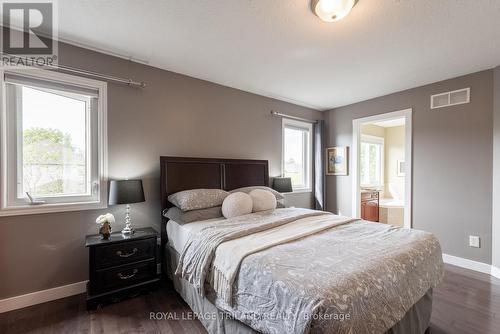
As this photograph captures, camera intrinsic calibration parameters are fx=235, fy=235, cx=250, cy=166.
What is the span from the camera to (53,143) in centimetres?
232

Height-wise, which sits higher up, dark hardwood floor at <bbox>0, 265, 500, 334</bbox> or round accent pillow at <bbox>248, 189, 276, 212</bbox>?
round accent pillow at <bbox>248, 189, 276, 212</bbox>

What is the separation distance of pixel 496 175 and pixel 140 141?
166 inches

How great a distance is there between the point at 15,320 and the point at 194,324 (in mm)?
1494

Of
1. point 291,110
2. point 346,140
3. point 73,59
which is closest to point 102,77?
point 73,59

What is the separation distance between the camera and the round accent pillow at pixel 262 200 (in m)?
2.86

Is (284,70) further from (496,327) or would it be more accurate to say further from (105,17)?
(496,327)

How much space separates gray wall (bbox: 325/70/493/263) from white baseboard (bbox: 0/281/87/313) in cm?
440

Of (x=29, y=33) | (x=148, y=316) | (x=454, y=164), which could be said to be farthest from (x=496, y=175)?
(x=29, y=33)

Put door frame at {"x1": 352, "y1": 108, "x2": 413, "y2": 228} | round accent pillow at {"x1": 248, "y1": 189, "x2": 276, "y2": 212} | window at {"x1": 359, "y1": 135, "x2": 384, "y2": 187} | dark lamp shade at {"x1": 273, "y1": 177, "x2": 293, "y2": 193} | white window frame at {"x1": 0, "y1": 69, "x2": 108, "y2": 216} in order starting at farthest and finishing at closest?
window at {"x1": 359, "y1": 135, "x2": 384, "y2": 187}
dark lamp shade at {"x1": 273, "y1": 177, "x2": 293, "y2": 193}
door frame at {"x1": 352, "y1": 108, "x2": 413, "y2": 228}
round accent pillow at {"x1": 248, "y1": 189, "x2": 276, "y2": 212}
white window frame at {"x1": 0, "y1": 69, "x2": 108, "y2": 216}

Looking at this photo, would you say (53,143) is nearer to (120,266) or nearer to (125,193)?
(125,193)

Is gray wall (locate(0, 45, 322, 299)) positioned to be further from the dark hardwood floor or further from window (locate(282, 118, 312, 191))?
window (locate(282, 118, 312, 191))

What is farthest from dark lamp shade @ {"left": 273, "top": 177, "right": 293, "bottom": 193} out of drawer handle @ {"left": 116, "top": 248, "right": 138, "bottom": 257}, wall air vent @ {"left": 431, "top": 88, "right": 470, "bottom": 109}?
wall air vent @ {"left": 431, "top": 88, "right": 470, "bottom": 109}

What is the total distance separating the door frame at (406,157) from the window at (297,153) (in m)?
0.81

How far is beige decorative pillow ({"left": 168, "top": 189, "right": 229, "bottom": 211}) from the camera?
247cm
